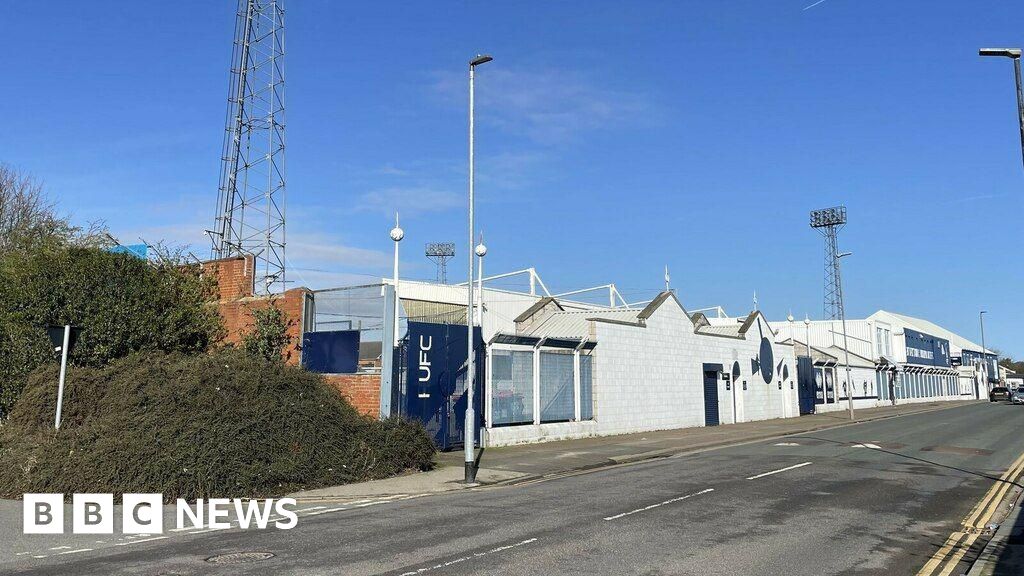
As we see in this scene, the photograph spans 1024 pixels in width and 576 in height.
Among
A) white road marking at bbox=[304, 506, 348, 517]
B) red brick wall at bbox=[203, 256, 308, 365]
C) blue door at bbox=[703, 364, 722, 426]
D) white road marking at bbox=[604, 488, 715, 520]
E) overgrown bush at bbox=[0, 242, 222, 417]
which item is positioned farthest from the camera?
blue door at bbox=[703, 364, 722, 426]

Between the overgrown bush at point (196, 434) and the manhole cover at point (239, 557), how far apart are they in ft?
15.4

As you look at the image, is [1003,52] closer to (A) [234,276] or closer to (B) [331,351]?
(B) [331,351]

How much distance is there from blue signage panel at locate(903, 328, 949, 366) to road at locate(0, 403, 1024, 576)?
73.9m

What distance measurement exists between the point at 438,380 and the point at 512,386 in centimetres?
330

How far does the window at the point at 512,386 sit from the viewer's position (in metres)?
23.0

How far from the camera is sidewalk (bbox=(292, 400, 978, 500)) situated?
14.8 meters


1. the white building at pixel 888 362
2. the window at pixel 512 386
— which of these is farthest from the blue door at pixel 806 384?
the window at pixel 512 386

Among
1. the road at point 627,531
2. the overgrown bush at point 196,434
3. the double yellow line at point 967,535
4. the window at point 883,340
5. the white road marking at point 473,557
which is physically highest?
the window at point 883,340

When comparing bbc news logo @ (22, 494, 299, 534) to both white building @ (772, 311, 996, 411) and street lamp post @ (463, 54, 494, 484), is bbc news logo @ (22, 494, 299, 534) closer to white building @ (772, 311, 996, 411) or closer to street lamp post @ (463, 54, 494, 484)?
street lamp post @ (463, 54, 494, 484)

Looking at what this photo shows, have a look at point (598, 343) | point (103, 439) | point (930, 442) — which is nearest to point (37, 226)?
point (103, 439)

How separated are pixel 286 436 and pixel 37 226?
20.7 metres

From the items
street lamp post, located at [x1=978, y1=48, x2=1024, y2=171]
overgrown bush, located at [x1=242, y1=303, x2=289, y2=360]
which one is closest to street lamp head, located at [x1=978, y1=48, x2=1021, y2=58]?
street lamp post, located at [x1=978, y1=48, x2=1024, y2=171]

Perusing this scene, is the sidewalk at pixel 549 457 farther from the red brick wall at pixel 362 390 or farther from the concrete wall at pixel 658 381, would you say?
the red brick wall at pixel 362 390

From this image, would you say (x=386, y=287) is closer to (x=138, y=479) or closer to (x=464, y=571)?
(x=138, y=479)
